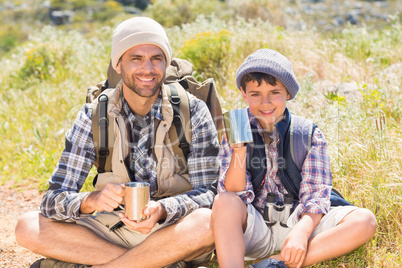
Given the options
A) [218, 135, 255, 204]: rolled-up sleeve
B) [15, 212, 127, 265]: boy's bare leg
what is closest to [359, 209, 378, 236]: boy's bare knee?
[218, 135, 255, 204]: rolled-up sleeve

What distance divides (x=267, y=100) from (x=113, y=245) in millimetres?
1466

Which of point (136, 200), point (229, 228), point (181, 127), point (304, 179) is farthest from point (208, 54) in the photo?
point (136, 200)

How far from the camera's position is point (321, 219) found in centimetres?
304

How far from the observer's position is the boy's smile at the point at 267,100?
307cm

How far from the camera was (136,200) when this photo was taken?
2.70 metres

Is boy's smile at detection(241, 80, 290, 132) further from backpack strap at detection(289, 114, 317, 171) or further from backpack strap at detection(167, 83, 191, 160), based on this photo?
backpack strap at detection(167, 83, 191, 160)

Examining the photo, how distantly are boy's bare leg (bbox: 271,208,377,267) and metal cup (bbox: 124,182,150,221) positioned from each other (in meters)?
0.92

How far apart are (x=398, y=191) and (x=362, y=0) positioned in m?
50.2

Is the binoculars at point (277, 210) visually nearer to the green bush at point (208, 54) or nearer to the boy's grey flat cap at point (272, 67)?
the boy's grey flat cap at point (272, 67)

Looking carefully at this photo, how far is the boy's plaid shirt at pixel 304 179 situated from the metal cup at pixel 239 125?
324 millimetres

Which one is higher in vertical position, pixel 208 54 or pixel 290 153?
pixel 208 54

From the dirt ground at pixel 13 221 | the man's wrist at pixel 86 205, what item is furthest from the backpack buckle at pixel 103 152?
the dirt ground at pixel 13 221

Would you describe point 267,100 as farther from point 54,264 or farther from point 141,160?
point 54,264

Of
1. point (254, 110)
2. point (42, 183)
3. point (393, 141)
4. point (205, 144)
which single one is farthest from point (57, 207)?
point (393, 141)
